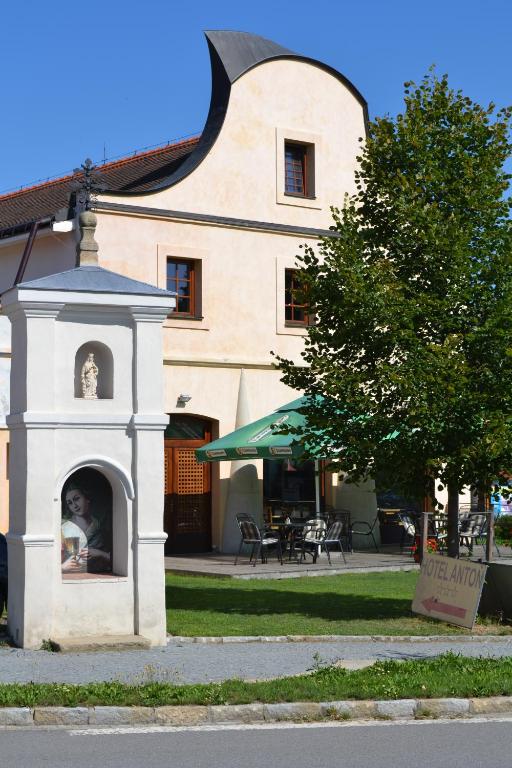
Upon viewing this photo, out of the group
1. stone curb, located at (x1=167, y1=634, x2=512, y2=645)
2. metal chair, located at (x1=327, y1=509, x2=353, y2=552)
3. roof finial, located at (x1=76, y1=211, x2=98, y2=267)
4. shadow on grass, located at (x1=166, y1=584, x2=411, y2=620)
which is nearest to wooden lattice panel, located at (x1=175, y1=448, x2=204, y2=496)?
metal chair, located at (x1=327, y1=509, x2=353, y2=552)

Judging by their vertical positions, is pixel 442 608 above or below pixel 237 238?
below

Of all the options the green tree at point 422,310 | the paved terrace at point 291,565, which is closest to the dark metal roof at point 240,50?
the paved terrace at point 291,565

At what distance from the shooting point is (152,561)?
14.7m

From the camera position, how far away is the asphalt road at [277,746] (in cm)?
870

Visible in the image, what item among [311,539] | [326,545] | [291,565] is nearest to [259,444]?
[311,539]

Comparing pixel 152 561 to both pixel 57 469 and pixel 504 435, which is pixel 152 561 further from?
pixel 504 435

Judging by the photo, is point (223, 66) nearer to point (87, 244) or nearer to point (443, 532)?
point (443, 532)

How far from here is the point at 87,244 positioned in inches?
625

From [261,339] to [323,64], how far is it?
6.91 meters

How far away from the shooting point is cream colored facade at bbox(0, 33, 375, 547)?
28.3 metres

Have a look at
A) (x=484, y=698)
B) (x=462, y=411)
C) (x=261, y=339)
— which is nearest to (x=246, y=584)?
(x=462, y=411)

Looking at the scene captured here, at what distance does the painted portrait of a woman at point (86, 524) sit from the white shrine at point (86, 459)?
0.01 m

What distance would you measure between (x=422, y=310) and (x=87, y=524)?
4.98m

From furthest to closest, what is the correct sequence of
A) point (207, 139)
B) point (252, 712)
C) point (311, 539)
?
1. point (207, 139)
2. point (311, 539)
3. point (252, 712)
